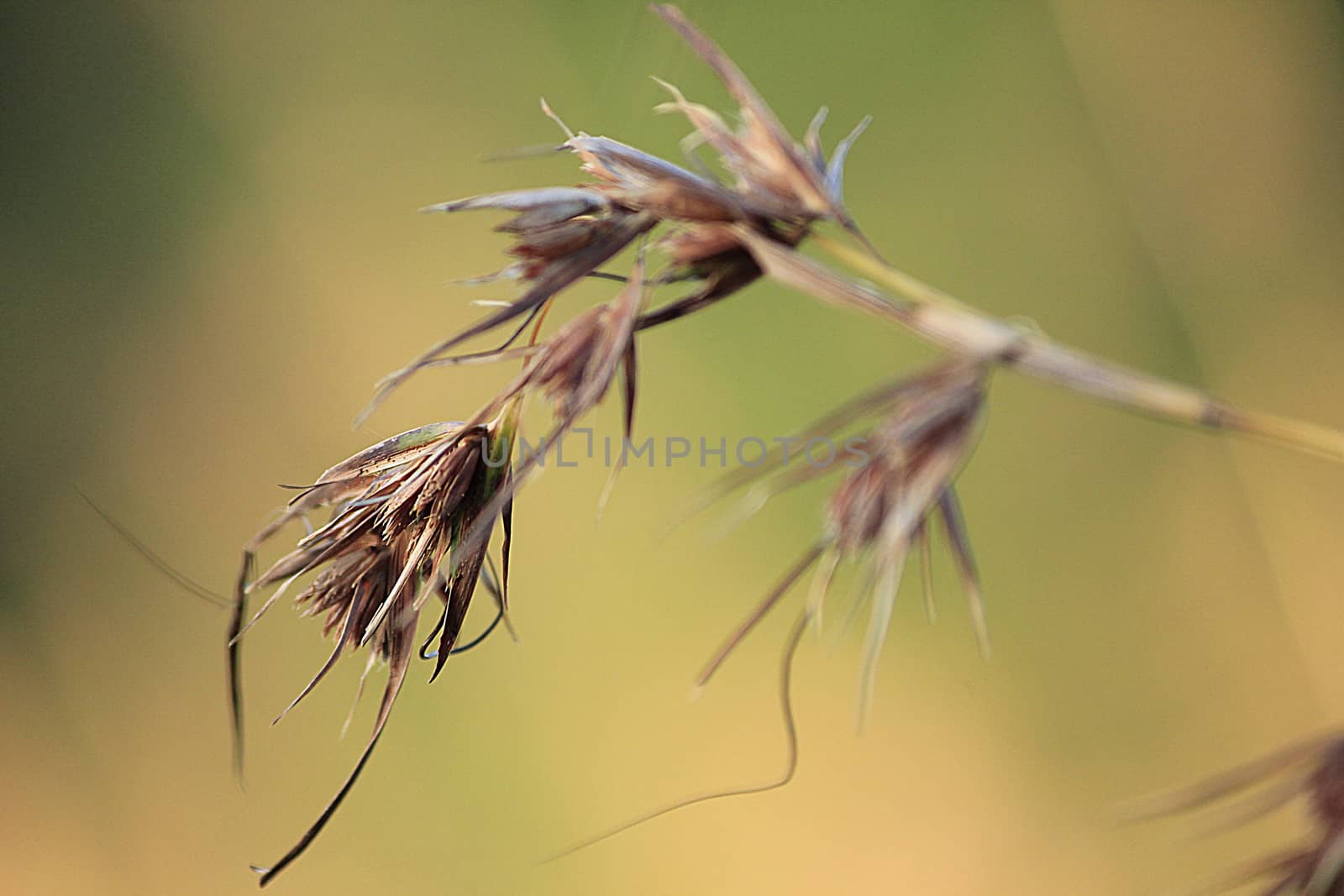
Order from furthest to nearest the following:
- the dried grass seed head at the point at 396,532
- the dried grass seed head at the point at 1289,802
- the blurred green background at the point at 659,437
Result: the blurred green background at the point at 659,437
the dried grass seed head at the point at 396,532
the dried grass seed head at the point at 1289,802

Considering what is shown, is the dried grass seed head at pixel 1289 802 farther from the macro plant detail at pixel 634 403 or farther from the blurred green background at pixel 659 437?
the blurred green background at pixel 659 437

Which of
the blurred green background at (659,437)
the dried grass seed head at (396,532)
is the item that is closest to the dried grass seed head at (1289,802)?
the dried grass seed head at (396,532)

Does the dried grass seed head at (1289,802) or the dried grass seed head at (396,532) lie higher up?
the dried grass seed head at (396,532)

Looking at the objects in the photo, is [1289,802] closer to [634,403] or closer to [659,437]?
[634,403]

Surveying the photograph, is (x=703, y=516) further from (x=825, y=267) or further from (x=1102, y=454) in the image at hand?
(x=825, y=267)

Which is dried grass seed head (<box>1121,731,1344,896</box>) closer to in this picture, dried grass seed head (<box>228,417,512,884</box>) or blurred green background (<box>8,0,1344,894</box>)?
dried grass seed head (<box>228,417,512,884</box>)

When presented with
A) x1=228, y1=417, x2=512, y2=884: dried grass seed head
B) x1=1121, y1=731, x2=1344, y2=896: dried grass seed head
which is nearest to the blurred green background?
x1=228, y1=417, x2=512, y2=884: dried grass seed head

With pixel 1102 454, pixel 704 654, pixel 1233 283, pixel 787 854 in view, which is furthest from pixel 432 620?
pixel 1233 283
